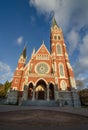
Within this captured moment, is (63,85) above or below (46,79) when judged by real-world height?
below

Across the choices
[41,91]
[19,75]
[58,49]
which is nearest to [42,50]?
[58,49]

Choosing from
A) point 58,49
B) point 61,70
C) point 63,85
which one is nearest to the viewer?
point 63,85

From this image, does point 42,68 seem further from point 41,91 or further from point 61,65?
point 41,91

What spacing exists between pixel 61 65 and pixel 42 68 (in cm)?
583

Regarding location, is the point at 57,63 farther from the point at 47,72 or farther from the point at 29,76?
the point at 29,76

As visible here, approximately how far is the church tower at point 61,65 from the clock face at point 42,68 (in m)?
2.71

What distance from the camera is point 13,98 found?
2786cm

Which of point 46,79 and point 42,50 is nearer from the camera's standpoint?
point 46,79

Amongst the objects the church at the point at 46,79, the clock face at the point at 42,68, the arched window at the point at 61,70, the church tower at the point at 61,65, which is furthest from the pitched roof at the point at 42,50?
the arched window at the point at 61,70

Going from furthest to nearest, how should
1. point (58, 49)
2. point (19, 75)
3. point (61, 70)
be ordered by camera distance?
point (58, 49), point (19, 75), point (61, 70)

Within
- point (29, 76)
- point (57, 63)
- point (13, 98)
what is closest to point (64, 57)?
point (57, 63)

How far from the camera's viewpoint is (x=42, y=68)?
30.9 m

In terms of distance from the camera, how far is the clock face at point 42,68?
30.4m

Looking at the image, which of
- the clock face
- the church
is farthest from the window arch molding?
the clock face
